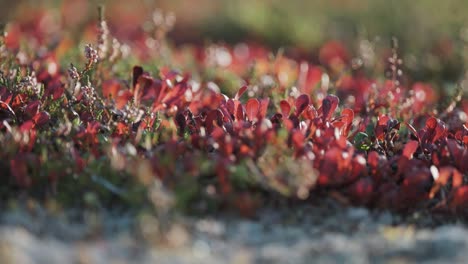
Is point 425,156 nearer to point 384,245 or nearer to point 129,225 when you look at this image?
point 384,245

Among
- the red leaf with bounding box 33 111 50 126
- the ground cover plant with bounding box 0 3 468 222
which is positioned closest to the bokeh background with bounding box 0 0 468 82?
the ground cover plant with bounding box 0 3 468 222

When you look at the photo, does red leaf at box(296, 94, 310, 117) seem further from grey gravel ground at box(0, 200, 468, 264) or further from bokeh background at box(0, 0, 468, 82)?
bokeh background at box(0, 0, 468, 82)

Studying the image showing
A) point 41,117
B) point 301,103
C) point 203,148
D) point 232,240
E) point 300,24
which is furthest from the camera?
point 300,24

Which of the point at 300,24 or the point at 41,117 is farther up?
the point at 300,24

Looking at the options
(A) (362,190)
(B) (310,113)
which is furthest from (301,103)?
(A) (362,190)

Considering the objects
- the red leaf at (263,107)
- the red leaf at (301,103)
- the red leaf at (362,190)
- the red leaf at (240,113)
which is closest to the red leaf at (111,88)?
the red leaf at (240,113)

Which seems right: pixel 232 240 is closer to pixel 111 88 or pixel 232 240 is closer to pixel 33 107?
pixel 33 107
